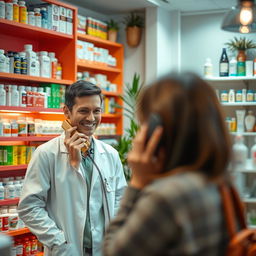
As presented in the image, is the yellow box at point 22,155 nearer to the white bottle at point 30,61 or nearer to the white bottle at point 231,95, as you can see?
the white bottle at point 30,61

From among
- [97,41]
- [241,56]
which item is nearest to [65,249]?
[97,41]

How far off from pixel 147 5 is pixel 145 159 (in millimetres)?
5666

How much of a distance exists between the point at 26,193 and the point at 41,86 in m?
2.85

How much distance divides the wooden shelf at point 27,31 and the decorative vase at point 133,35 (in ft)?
5.12

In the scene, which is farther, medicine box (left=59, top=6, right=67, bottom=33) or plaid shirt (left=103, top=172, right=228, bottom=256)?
medicine box (left=59, top=6, right=67, bottom=33)

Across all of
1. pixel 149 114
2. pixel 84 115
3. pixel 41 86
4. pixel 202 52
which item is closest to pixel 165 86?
pixel 149 114

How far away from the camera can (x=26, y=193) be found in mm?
Answer: 2678

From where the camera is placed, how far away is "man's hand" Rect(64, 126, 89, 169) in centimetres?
271

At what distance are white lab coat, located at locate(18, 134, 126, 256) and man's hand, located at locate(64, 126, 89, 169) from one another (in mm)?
39

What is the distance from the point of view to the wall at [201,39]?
22.7 feet

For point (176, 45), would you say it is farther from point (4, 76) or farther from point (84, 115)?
point (84, 115)

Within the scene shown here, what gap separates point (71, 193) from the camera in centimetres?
270

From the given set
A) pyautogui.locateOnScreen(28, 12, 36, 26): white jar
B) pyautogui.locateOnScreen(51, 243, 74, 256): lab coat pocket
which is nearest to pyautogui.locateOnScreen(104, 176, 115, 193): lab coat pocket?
pyautogui.locateOnScreen(51, 243, 74, 256): lab coat pocket

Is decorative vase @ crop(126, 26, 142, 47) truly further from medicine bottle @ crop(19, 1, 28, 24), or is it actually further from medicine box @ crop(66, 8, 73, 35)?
medicine bottle @ crop(19, 1, 28, 24)
